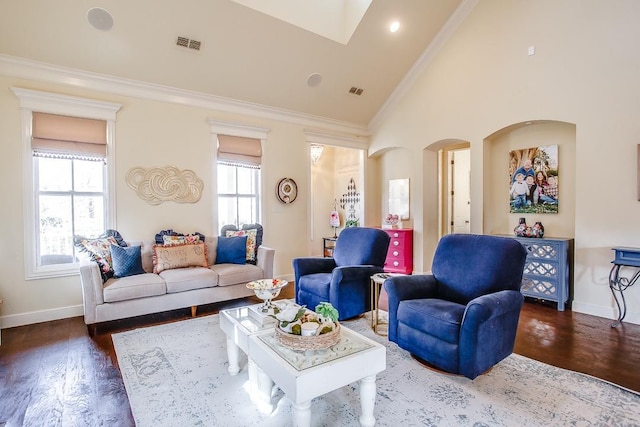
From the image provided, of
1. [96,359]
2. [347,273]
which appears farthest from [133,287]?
[347,273]

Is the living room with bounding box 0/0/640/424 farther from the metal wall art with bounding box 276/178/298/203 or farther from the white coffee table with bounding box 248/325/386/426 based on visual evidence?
the white coffee table with bounding box 248/325/386/426

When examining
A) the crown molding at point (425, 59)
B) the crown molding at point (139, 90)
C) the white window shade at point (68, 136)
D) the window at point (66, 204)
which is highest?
the crown molding at point (425, 59)

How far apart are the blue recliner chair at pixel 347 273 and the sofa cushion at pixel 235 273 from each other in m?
0.69

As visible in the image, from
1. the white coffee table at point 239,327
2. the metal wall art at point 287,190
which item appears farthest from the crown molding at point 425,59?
the white coffee table at point 239,327

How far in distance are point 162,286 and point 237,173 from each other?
2174 mm

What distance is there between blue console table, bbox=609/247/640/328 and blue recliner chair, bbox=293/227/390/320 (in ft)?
7.62

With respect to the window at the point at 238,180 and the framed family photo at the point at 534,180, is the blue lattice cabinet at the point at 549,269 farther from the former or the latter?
the window at the point at 238,180

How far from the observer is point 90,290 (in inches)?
125

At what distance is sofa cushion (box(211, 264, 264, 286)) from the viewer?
155 inches

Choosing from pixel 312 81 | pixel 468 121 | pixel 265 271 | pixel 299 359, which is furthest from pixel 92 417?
pixel 468 121

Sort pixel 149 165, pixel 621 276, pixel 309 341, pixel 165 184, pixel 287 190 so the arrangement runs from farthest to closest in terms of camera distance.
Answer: pixel 287 190
pixel 165 184
pixel 149 165
pixel 621 276
pixel 309 341

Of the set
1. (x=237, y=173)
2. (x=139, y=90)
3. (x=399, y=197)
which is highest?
(x=139, y=90)

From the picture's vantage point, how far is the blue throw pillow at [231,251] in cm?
434

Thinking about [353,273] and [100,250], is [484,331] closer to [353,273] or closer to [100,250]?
[353,273]
